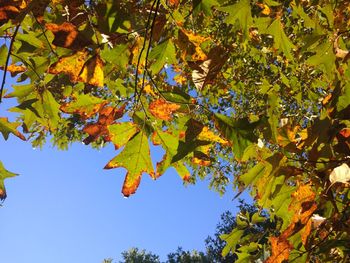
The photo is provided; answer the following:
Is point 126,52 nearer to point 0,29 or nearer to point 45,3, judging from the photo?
point 45,3

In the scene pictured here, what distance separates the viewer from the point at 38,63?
1461 millimetres

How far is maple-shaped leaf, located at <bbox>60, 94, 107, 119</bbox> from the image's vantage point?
5.33 feet

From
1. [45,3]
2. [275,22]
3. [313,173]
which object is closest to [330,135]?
[313,173]

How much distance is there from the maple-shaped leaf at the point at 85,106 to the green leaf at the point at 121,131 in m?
0.24

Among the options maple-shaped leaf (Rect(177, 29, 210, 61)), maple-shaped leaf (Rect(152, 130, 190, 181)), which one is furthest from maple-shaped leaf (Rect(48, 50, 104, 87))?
maple-shaped leaf (Rect(177, 29, 210, 61))

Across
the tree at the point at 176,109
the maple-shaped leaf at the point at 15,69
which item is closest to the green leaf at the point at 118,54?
the tree at the point at 176,109

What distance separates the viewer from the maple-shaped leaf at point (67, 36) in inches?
49.7

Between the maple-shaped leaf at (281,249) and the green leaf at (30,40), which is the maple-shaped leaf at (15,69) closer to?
the green leaf at (30,40)

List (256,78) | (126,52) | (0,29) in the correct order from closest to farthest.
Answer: (0,29) < (126,52) < (256,78)

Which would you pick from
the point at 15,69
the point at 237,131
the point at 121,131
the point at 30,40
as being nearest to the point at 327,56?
the point at 237,131

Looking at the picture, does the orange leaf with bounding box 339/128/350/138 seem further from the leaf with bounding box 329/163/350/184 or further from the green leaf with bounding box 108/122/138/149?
the green leaf with bounding box 108/122/138/149

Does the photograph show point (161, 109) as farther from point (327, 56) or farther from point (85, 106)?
point (327, 56)

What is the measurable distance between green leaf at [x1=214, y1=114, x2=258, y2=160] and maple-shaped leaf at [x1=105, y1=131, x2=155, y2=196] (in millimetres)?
287

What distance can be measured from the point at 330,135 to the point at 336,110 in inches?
3.9
